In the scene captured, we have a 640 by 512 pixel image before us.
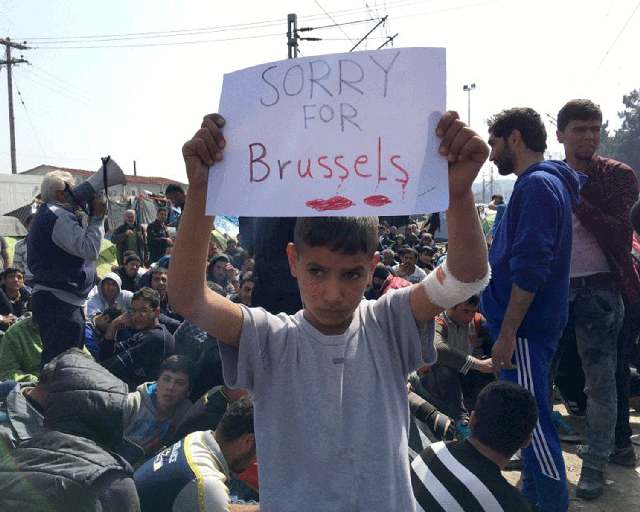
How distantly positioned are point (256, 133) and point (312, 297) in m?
0.38

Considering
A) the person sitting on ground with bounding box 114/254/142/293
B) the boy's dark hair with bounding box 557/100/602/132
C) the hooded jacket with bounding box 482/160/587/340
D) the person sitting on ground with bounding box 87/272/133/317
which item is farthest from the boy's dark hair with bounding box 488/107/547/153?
the person sitting on ground with bounding box 114/254/142/293

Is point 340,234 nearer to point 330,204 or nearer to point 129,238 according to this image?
point 330,204

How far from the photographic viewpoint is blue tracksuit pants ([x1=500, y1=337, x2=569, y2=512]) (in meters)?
2.60

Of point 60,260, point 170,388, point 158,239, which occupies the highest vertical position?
point 158,239

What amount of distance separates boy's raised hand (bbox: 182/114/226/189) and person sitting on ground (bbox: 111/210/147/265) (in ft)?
30.8

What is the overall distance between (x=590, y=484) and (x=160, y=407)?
258 cm

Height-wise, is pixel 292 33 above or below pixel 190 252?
above

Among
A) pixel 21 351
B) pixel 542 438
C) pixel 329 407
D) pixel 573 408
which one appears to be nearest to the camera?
pixel 329 407

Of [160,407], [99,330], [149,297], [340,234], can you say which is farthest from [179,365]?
[340,234]

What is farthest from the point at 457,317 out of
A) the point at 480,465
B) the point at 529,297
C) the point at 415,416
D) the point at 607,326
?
the point at 480,465

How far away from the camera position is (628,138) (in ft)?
178

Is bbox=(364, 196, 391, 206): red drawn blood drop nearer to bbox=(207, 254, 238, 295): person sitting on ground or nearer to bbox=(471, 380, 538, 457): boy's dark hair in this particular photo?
bbox=(471, 380, 538, 457): boy's dark hair

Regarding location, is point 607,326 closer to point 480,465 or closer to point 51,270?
point 480,465

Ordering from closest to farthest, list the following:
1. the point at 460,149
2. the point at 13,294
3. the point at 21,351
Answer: the point at 460,149 < the point at 21,351 < the point at 13,294
